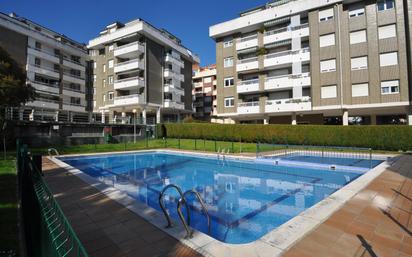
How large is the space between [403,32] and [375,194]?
2524cm

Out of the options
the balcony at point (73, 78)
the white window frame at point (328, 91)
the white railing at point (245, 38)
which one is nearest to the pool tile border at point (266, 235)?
the white window frame at point (328, 91)

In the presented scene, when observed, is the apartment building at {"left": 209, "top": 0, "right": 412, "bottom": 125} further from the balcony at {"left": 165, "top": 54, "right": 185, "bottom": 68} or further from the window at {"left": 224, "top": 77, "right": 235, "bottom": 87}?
the balcony at {"left": 165, "top": 54, "right": 185, "bottom": 68}

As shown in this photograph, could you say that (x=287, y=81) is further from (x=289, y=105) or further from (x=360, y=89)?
(x=360, y=89)

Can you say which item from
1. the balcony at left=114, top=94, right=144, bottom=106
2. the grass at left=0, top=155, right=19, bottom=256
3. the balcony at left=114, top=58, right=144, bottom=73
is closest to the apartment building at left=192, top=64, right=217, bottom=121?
the balcony at left=114, top=58, right=144, bottom=73

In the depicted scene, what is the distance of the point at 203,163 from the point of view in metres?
16.1

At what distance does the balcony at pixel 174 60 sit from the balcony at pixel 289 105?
781 inches

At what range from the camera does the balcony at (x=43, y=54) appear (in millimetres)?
33312

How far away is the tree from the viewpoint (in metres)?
14.6

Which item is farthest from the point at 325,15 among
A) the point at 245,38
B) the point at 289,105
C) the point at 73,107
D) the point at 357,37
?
the point at 73,107

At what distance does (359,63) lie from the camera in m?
25.2

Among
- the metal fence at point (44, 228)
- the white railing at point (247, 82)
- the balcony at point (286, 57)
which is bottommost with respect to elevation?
the metal fence at point (44, 228)

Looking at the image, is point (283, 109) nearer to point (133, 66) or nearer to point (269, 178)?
point (269, 178)

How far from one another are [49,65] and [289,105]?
37256 mm

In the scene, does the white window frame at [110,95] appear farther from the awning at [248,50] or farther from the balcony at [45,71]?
the awning at [248,50]
